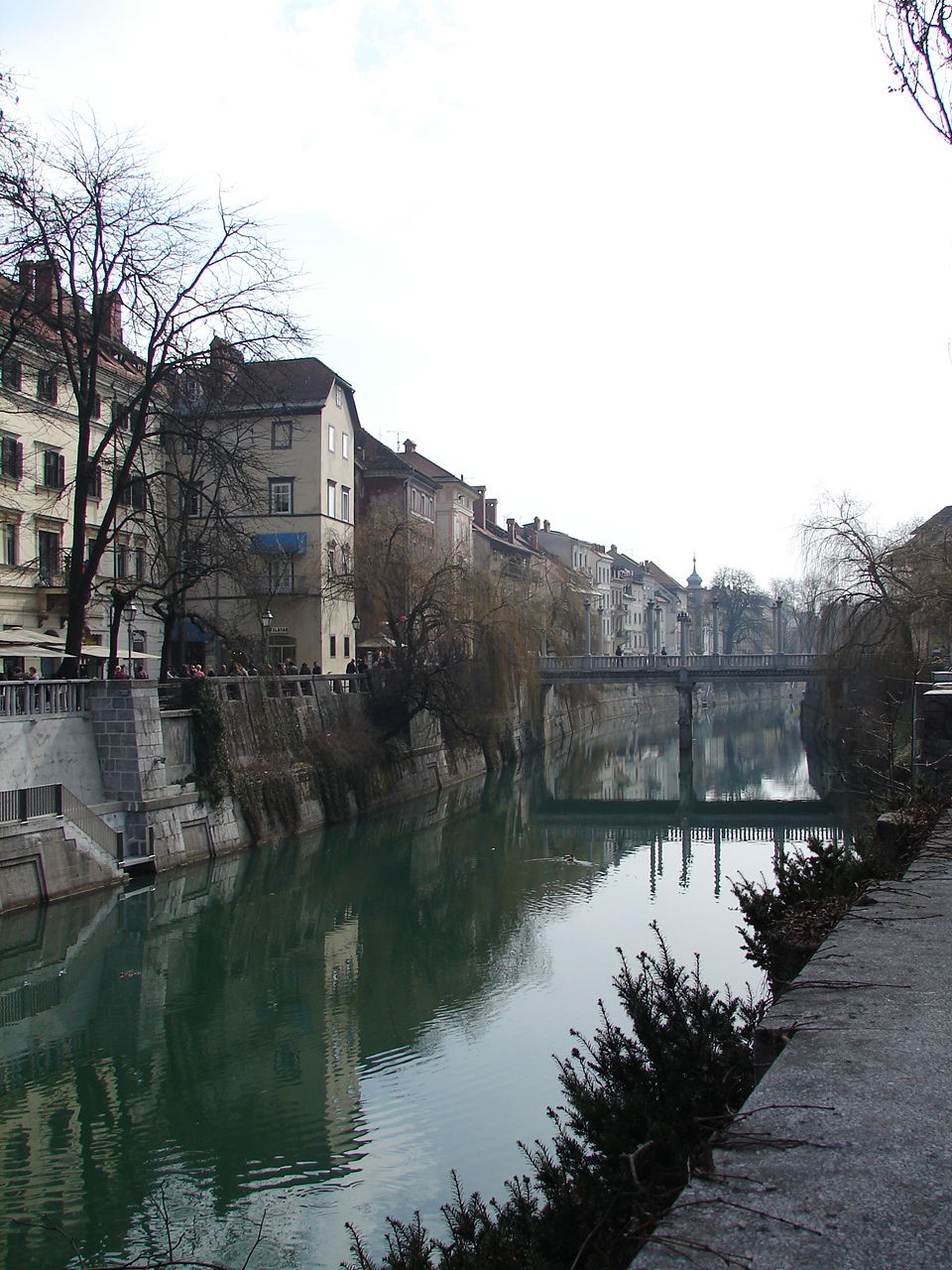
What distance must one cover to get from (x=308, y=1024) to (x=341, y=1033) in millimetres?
574

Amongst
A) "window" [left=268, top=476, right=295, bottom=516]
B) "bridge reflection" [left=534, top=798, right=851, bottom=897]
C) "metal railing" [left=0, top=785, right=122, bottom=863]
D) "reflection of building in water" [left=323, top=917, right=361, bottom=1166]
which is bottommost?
"reflection of building in water" [left=323, top=917, right=361, bottom=1166]

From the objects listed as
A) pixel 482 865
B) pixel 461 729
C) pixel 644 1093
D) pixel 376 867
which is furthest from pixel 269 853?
pixel 644 1093

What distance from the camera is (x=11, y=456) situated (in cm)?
2917

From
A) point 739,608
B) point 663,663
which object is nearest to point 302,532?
point 663,663

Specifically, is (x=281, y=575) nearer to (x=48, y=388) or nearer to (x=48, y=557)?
(x=48, y=557)

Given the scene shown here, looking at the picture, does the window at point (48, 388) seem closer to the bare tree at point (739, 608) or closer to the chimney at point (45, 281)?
the chimney at point (45, 281)

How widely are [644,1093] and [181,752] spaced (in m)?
19.6

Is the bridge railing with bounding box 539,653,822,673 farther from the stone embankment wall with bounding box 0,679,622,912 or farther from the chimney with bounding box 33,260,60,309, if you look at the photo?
the chimney with bounding box 33,260,60,309

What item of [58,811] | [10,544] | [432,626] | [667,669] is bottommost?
[58,811]

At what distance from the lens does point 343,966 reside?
648 inches

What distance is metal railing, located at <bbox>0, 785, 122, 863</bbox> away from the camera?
1747 centimetres

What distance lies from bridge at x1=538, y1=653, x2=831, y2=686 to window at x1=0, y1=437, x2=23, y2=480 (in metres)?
24.2

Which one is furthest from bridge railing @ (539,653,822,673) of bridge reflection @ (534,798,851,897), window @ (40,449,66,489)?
window @ (40,449,66,489)

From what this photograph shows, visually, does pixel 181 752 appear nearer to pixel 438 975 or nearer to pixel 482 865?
pixel 482 865
